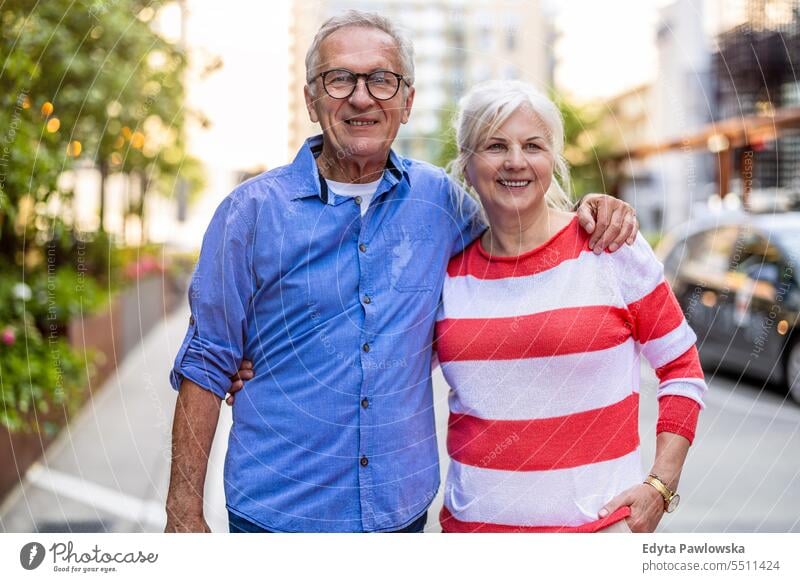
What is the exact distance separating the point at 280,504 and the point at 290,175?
63 centimetres

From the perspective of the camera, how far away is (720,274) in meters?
4.86

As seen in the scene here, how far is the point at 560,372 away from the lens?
1.75m

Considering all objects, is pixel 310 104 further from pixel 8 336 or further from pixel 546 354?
pixel 8 336

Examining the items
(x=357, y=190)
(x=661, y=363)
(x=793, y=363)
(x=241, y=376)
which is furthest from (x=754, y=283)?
(x=241, y=376)

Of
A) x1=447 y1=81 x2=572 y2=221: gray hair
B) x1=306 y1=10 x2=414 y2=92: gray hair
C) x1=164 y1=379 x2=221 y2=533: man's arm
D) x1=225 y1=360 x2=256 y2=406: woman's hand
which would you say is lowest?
x1=164 y1=379 x2=221 y2=533: man's arm

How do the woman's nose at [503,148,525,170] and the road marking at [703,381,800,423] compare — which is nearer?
the woman's nose at [503,148,525,170]

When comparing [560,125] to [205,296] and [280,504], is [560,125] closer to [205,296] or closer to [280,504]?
[205,296]

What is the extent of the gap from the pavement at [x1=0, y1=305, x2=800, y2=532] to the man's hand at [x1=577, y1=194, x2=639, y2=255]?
75cm

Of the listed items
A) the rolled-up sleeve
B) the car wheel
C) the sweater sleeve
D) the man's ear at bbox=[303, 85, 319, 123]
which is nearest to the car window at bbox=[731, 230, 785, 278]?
the car wheel

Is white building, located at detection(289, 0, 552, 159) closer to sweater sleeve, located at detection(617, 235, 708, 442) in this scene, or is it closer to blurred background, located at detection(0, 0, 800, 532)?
blurred background, located at detection(0, 0, 800, 532)

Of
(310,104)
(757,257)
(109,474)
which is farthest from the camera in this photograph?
(757,257)

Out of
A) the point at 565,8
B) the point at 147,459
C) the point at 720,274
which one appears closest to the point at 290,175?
the point at 565,8

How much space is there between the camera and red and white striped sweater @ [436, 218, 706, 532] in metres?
1.75

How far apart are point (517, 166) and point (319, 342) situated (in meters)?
0.49
